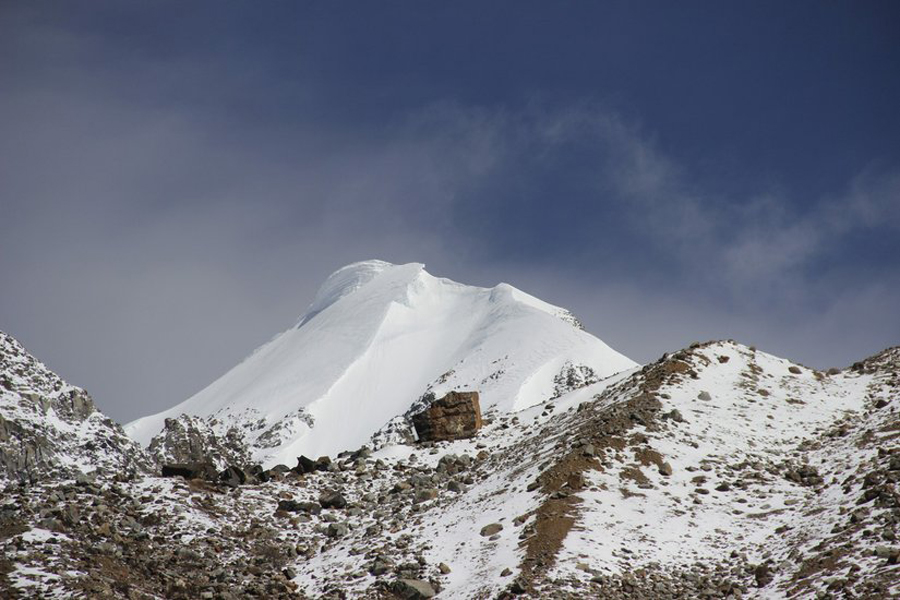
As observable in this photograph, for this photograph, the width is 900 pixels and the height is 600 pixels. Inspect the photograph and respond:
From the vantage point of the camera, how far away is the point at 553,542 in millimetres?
20938

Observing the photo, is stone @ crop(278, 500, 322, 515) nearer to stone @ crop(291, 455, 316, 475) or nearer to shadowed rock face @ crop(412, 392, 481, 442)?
stone @ crop(291, 455, 316, 475)

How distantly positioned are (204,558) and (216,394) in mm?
128116

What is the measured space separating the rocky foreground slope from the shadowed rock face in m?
2.95

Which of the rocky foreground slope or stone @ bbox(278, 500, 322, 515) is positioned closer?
the rocky foreground slope

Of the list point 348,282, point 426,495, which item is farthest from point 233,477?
point 348,282

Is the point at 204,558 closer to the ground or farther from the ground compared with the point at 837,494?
farther from the ground

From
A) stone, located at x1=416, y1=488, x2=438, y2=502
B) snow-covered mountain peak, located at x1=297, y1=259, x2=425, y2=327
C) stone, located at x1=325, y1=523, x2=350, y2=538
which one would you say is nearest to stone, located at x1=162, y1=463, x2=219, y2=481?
stone, located at x1=325, y1=523, x2=350, y2=538

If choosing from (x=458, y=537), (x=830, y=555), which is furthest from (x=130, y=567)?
(x=830, y=555)

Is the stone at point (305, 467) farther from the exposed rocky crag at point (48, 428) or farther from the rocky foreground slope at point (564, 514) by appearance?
the exposed rocky crag at point (48, 428)

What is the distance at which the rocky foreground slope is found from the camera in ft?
63.7

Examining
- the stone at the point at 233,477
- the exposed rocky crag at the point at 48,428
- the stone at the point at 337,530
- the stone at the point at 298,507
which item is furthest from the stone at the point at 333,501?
the exposed rocky crag at the point at 48,428

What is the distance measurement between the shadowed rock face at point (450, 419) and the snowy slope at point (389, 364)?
2274 inches

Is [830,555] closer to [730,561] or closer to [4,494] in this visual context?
[730,561]

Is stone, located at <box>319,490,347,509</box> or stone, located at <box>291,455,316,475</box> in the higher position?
stone, located at <box>291,455,316,475</box>
